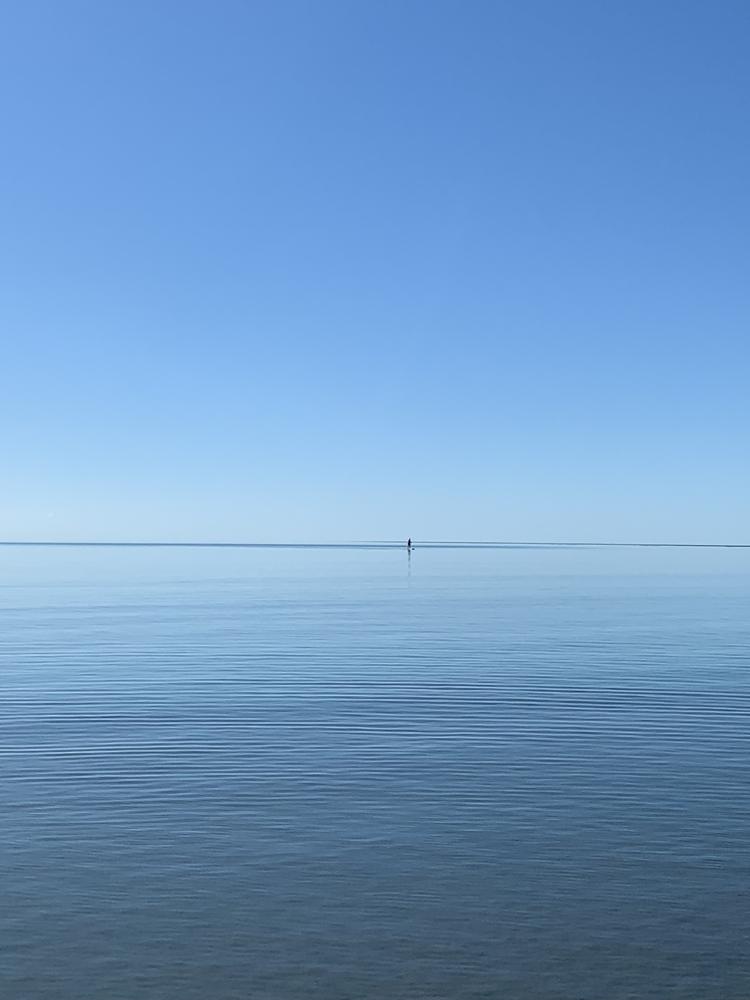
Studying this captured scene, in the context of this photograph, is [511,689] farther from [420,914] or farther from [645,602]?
[645,602]

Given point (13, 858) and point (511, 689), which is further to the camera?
point (511, 689)

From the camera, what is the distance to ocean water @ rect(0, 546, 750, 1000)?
1328cm

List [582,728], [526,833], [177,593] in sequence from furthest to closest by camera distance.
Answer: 1. [177,593]
2. [582,728]
3. [526,833]

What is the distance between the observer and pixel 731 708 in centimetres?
3142

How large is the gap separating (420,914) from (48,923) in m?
5.61

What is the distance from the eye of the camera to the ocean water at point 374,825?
13281 mm

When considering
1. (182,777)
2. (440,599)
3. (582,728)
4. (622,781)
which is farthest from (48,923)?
(440,599)

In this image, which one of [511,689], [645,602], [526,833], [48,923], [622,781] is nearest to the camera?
[48,923]

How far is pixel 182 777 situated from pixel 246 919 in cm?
875

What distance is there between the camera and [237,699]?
33219 mm

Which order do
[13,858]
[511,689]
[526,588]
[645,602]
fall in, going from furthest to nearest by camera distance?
[526,588] < [645,602] < [511,689] < [13,858]

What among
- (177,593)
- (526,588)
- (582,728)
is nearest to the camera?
(582,728)

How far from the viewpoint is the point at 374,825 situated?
1920 cm

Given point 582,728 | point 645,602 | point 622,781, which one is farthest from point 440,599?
point 622,781
